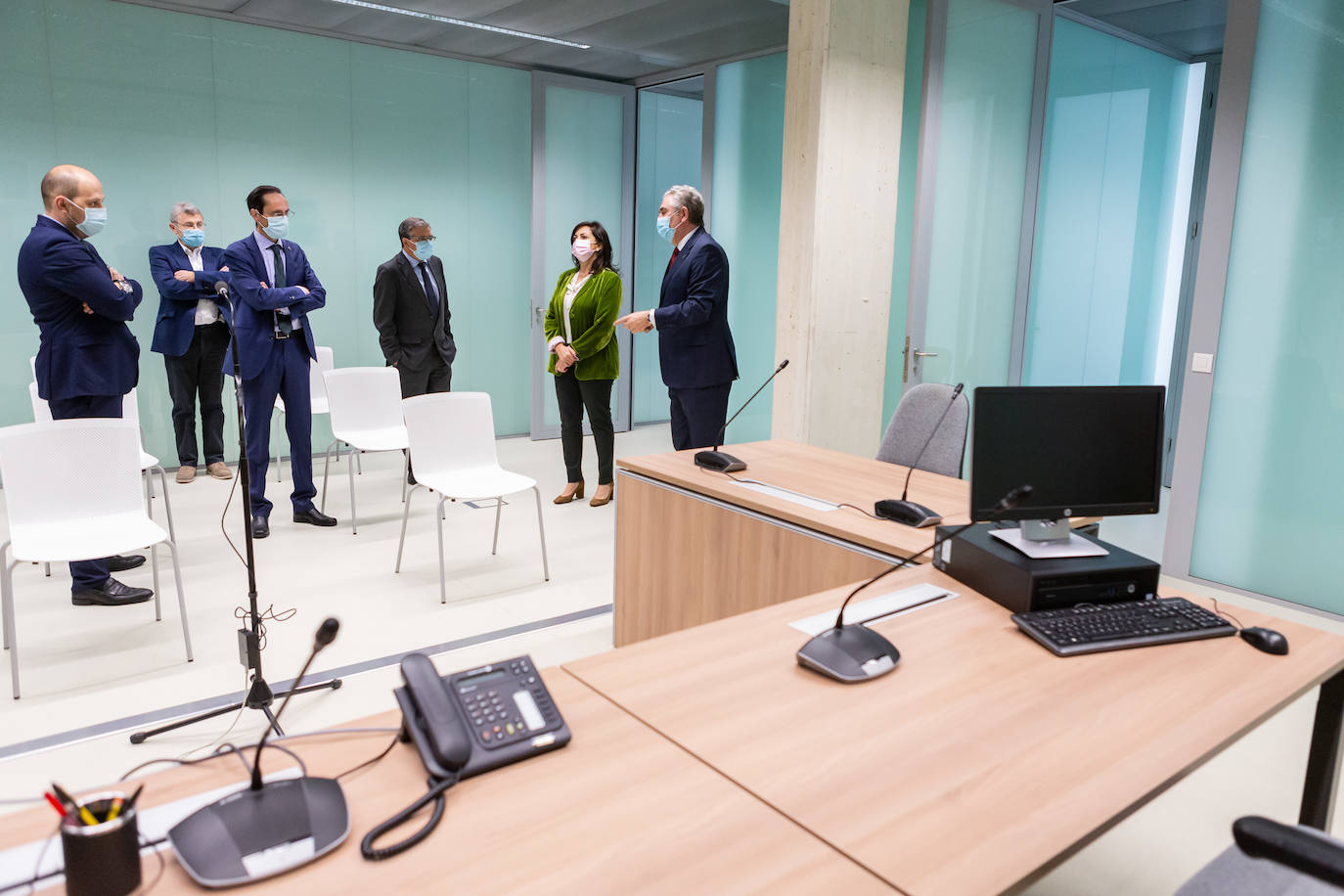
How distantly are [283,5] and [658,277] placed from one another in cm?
351

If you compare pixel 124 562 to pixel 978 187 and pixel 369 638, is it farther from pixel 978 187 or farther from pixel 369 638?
pixel 978 187

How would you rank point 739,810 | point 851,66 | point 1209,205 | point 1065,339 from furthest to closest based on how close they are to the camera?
1. point 1065,339
2. point 851,66
3. point 1209,205
4. point 739,810

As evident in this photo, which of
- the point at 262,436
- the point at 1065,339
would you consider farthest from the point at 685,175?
the point at 262,436

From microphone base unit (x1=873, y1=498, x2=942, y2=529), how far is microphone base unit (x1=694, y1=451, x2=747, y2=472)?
662mm

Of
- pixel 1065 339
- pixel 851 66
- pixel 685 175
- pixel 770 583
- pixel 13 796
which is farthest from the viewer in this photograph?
pixel 685 175

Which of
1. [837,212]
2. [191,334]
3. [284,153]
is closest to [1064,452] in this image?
[837,212]

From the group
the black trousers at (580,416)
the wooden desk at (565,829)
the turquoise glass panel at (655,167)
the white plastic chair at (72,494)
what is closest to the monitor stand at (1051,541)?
the wooden desk at (565,829)

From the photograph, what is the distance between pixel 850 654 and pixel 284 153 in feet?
19.3

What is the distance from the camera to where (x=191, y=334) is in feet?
18.2

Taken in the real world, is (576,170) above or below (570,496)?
above

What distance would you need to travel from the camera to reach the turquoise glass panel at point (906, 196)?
4957 mm

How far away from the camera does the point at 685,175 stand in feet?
25.9

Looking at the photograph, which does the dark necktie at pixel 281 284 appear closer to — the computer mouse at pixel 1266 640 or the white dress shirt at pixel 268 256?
the white dress shirt at pixel 268 256

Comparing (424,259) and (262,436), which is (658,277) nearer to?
(424,259)
